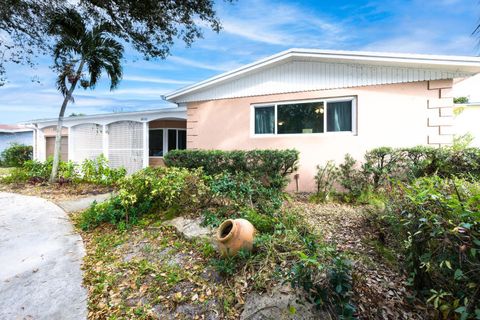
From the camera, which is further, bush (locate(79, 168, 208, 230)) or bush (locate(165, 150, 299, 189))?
bush (locate(165, 150, 299, 189))

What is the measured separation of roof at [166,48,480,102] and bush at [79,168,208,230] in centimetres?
434

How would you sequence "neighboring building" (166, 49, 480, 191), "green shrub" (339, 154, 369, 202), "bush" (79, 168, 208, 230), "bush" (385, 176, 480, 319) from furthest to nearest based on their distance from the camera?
"neighboring building" (166, 49, 480, 191)
"green shrub" (339, 154, 369, 202)
"bush" (79, 168, 208, 230)
"bush" (385, 176, 480, 319)

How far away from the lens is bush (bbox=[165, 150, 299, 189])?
625cm

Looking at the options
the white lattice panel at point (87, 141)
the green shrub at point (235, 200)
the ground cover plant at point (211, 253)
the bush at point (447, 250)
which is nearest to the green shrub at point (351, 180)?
the green shrub at point (235, 200)

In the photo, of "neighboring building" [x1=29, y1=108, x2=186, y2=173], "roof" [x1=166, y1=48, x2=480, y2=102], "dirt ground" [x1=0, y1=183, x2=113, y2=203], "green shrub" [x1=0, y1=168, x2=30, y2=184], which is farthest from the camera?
"neighboring building" [x1=29, y1=108, x2=186, y2=173]

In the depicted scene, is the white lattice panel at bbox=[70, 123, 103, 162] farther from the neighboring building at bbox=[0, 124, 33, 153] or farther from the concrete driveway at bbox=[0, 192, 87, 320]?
the neighboring building at bbox=[0, 124, 33, 153]

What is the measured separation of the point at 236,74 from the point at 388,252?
21.6 feet

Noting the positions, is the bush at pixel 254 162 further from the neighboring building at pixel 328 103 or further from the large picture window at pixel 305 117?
the large picture window at pixel 305 117

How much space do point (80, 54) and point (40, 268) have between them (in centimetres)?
818

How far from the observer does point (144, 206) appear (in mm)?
4871

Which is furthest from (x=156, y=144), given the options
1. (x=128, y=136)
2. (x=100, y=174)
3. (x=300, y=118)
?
(x=300, y=118)

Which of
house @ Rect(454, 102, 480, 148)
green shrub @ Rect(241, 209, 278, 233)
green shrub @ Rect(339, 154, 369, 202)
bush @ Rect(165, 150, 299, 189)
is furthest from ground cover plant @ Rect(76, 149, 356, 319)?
house @ Rect(454, 102, 480, 148)

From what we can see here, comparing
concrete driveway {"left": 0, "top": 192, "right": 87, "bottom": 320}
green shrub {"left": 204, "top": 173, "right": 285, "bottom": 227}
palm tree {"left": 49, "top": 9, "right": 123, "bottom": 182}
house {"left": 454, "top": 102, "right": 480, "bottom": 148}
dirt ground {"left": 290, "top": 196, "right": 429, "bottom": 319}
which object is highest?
palm tree {"left": 49, "top": 9, "right": 123, "bottom": 182}

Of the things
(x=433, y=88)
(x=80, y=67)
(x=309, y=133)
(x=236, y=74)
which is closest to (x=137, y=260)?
(x=309, y=133)
